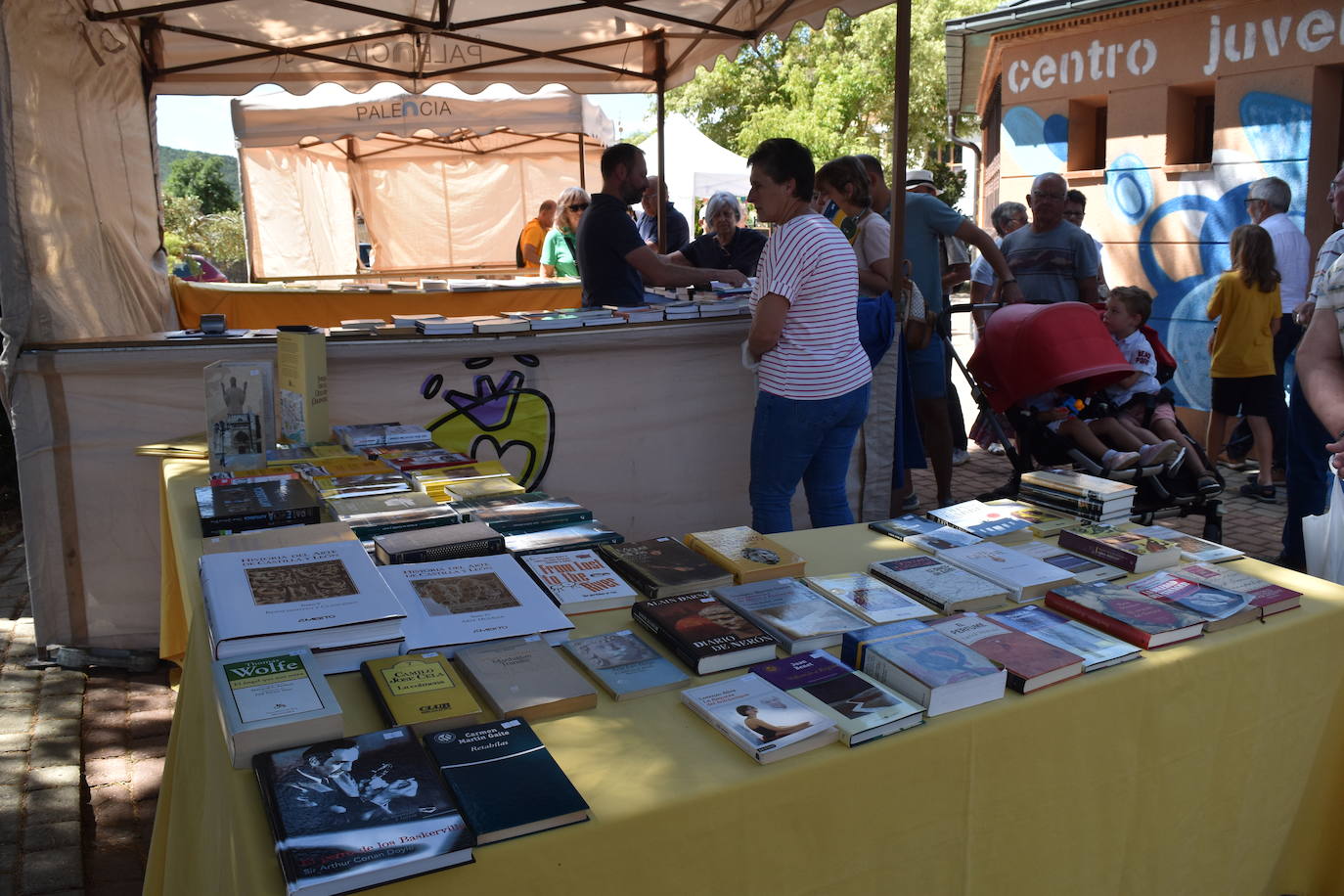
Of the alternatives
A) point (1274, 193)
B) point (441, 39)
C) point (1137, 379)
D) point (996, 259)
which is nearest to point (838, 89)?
point (1274, 193)

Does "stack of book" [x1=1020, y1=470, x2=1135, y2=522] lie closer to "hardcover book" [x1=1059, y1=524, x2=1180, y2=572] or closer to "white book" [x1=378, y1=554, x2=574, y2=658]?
"hardcover book" [x1=1059, y1=524, x2=1180, y2=572]

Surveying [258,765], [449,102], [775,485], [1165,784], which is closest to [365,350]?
[775,485]

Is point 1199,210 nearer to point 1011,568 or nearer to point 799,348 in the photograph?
point 799,348

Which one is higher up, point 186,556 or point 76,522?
point 186,556

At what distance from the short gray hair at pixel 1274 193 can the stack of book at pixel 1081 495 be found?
5082 millimetres

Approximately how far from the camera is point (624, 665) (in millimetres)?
1712

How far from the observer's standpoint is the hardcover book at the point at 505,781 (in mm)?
1265

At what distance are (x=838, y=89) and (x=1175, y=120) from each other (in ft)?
81.4

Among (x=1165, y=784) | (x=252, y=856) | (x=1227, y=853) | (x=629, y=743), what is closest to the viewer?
(x=252, y=856)

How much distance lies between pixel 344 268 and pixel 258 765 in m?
12.9

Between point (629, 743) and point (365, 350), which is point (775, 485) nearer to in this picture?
point (365, 350)

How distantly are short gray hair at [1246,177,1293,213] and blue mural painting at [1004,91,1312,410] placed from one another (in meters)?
1.07

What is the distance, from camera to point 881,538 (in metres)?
2.47

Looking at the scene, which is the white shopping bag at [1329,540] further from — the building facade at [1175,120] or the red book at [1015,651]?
the building facade at [1175,120]
